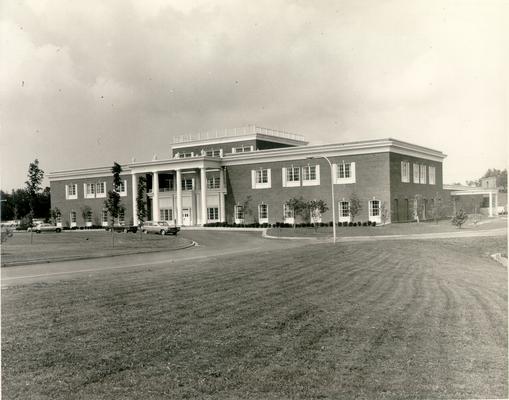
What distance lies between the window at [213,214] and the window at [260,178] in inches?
249

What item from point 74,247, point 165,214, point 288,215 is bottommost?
point 74,247

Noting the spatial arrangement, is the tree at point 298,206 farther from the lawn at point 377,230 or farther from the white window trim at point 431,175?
the white window trim at point 431,175

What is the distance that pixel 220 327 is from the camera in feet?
30.2

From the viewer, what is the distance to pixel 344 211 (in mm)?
49375

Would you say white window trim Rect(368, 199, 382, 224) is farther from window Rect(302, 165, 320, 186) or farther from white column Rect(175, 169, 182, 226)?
white column Rect(175, 169, 182, 226)

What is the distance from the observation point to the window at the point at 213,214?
196 ft

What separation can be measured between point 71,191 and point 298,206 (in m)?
39.2

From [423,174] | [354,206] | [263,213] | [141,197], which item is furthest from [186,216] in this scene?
[423,174]

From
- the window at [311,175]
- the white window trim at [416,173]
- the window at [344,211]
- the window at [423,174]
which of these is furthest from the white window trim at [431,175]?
the window at [311,175]

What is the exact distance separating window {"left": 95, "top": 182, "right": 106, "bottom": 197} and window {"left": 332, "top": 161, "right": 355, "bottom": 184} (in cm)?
3515

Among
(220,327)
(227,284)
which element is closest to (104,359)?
(220,327)

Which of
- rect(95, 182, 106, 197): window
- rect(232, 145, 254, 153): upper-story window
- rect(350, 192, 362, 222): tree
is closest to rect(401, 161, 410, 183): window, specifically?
rect(350, 192, 362, 222): tree

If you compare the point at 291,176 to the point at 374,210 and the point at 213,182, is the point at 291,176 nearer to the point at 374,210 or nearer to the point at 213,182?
the point at 374,210

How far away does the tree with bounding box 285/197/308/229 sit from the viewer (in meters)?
49.9
